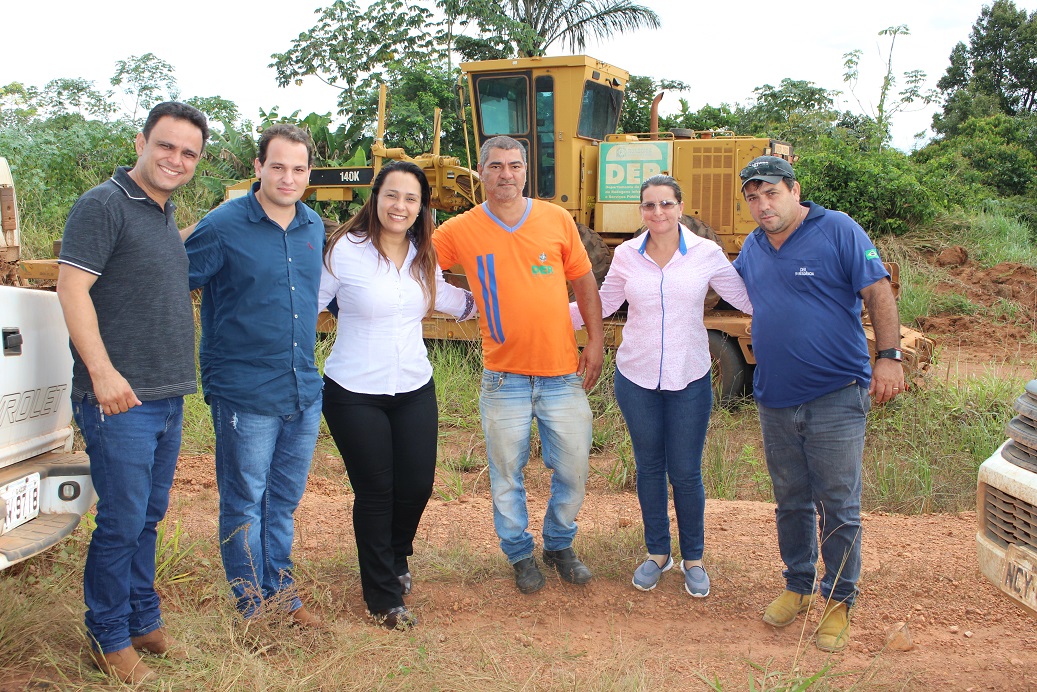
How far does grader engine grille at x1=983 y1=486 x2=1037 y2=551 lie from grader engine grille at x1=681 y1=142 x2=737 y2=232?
6447 millimetres

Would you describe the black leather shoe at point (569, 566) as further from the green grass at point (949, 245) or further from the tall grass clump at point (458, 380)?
the green grass at point (949, 245)

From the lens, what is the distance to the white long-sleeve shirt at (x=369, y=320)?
11.7 ft

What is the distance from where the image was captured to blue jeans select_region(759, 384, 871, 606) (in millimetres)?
3613

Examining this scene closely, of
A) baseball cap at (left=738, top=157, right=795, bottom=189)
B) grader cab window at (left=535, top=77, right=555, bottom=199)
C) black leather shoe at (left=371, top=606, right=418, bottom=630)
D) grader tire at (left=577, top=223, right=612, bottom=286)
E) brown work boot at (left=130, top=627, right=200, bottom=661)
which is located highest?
grader cab window at (left=535, top=77, right=555, bottom=199)

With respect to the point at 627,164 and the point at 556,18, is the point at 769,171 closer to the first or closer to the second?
the point at 627,164

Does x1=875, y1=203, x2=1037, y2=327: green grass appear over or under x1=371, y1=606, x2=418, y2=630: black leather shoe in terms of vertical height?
over

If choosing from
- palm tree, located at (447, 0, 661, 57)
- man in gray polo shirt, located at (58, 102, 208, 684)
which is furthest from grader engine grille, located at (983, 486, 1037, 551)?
palm tree, located at (447, 0, 661, 57)

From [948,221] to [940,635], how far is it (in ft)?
43.4

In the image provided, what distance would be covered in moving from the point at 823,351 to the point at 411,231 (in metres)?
1.72

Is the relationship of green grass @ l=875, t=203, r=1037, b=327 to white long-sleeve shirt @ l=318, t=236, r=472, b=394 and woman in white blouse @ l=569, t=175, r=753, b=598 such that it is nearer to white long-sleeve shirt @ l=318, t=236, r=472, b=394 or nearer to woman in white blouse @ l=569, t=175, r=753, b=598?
woman in white blouse @ l=569, t=175, r=753, b=598

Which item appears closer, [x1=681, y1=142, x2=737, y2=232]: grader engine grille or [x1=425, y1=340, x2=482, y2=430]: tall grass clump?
[x1=425, y1=340, x2=482, y2=430]: tall grass clump

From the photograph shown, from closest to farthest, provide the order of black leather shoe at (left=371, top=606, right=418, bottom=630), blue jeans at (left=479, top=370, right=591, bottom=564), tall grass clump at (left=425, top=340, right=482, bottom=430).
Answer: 1. black leather shoe at (left=371, top=606, right=418, bottom=630)
2. blue jeans at (left=479, top=370, right=591, bottom=564)
3. tall grass clump at (left=425, top=340, right=482, bottom=430)

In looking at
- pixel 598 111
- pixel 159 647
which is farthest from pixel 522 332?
pixel 598 111

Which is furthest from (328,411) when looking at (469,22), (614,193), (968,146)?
(968,146)
